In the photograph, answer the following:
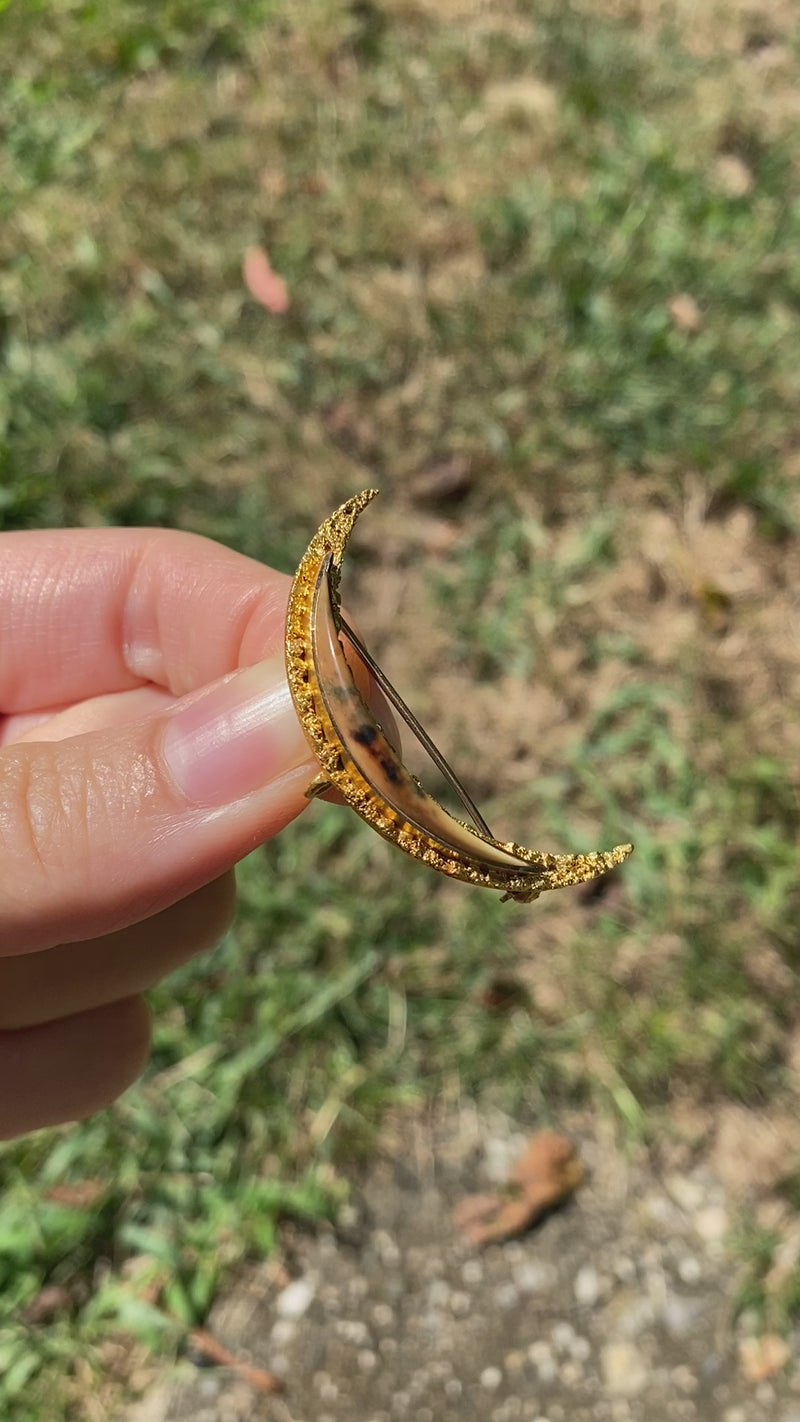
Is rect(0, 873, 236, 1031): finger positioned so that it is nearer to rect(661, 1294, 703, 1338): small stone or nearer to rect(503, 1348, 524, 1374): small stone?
rect(503, 1348, 524, 1374): small stone

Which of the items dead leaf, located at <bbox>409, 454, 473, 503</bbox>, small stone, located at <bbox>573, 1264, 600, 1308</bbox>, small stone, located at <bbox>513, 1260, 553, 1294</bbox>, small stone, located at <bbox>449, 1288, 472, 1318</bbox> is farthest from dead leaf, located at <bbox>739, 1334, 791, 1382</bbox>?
dead leaf, located at <bbox>409, 454, 473, 503</bbox>

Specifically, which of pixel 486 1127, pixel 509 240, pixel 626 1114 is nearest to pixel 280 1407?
pixel 486 1127

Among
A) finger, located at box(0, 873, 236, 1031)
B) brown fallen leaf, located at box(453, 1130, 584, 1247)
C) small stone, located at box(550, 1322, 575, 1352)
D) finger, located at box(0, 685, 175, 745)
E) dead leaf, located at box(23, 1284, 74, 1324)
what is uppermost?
finger, located at box(0, 685, 175, 745)

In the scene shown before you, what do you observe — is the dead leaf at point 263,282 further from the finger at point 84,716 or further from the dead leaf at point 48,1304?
the dead leaf at point 48,1304

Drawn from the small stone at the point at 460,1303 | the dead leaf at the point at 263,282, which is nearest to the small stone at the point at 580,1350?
the small stone at the point at 460,1303

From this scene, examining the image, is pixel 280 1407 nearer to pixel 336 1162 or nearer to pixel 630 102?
pixel 336 1162

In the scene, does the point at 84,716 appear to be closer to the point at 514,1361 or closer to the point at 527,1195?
the point at 527,1195
